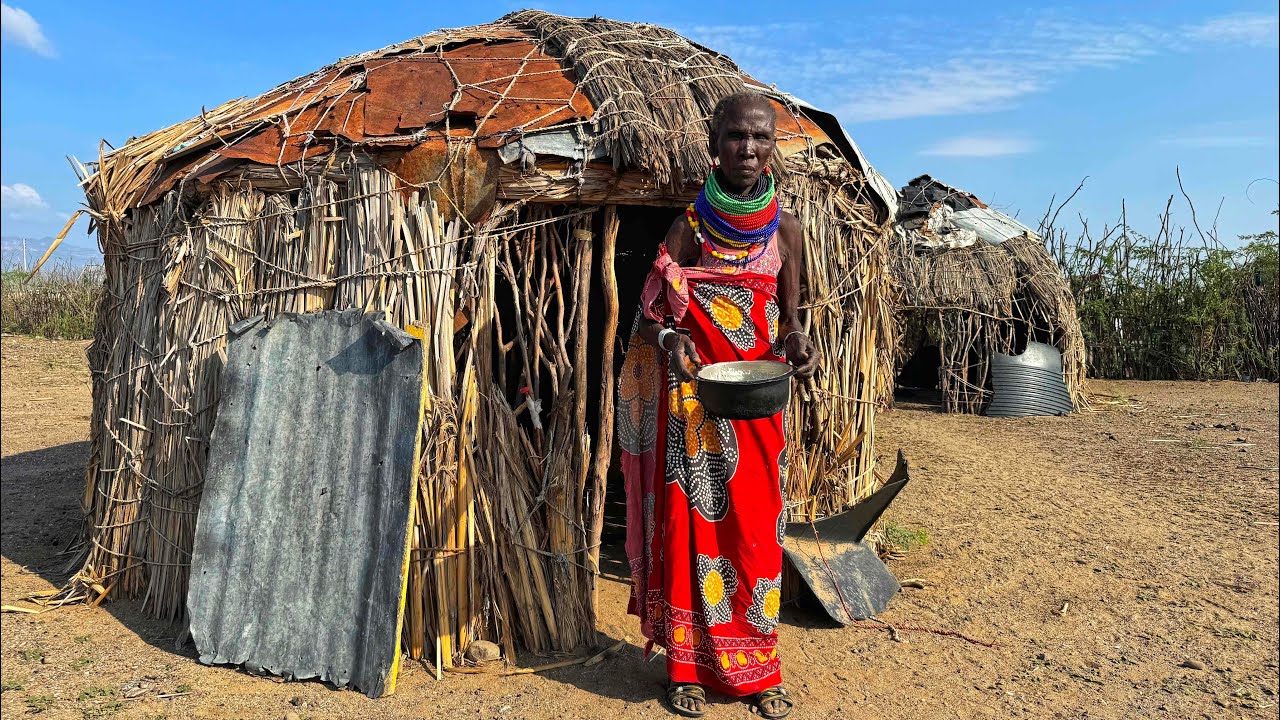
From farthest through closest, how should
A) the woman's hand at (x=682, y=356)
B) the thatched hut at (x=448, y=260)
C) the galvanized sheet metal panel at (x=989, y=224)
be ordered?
the galvanized sheet metal panel at (x=989, y=224), the thatched hut at (x=448, y=260), the woman's hand at (x=682, y=356)

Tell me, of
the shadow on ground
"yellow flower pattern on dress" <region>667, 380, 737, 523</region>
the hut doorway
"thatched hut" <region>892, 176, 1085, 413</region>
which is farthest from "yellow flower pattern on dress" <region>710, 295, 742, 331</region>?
"thatched hut" <region>892, 176, 1085, 413</region>

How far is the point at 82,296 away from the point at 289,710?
13198mm

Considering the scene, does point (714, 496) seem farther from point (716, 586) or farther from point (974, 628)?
point (974, 628)

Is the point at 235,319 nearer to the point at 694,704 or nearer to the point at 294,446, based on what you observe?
the point at 294,446

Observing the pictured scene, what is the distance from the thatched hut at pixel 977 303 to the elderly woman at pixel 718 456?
7251 mm

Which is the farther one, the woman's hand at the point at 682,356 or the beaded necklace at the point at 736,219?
the beaded necklace at the point at 736,219

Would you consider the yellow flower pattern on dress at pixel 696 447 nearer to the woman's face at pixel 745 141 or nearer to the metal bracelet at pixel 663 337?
the metal bracelet at pixel 663 337

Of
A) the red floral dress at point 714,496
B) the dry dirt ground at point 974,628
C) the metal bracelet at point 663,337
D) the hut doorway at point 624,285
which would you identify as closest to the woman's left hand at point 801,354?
the red floral dress at point 714,496

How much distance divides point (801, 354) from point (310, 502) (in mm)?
1969

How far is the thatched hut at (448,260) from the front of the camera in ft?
11.5

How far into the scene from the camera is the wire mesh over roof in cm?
355

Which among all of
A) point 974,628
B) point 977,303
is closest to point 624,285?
point 974,628

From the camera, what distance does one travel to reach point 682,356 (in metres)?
2.78

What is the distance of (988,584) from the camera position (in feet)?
14.9
